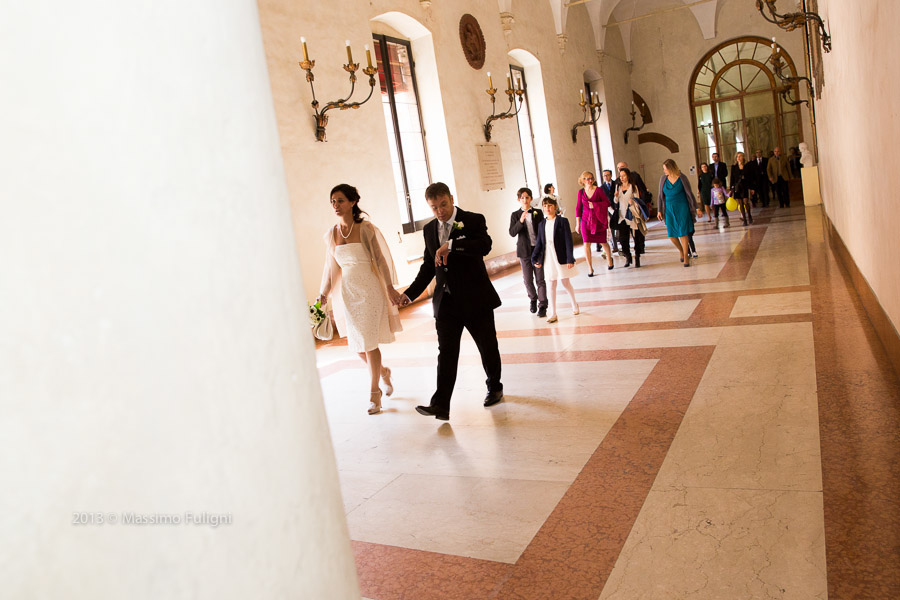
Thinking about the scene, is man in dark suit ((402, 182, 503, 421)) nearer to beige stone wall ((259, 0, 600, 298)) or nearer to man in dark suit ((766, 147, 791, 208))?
beige stone wall ((259, 0, 600, 298))

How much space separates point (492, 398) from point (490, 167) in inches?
364

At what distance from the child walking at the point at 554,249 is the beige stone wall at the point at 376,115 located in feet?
8.96

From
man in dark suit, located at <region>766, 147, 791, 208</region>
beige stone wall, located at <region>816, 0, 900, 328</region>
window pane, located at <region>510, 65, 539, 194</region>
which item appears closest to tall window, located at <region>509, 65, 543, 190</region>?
window pane, located at <region>510, 65, 539, 194</region>

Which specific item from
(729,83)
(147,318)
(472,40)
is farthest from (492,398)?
(729,83)

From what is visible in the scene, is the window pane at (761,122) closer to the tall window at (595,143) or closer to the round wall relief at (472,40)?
the tall window at (595,143)

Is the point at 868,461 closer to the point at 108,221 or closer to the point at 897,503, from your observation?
the point at 897,503

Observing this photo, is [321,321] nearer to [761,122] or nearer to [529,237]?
[529,237]

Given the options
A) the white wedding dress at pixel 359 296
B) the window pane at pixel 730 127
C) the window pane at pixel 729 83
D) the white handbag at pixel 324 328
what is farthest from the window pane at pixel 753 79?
the white handbag at pixel 324 328

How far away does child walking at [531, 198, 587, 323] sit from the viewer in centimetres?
739

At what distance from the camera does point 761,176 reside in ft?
64.8

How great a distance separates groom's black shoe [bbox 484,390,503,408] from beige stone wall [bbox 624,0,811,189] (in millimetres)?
18655

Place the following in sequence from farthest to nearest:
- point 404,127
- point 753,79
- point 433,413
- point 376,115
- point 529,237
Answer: point 753,79 < point 404,127 < point 376,115 < point 529,237 < point 433,413

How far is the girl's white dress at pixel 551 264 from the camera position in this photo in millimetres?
7398

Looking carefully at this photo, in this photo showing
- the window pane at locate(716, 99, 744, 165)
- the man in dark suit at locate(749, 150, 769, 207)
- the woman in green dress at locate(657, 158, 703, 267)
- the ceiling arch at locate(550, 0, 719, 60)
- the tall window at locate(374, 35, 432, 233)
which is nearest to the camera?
the woman in green dress at locate(657, 158, 703, 267)
